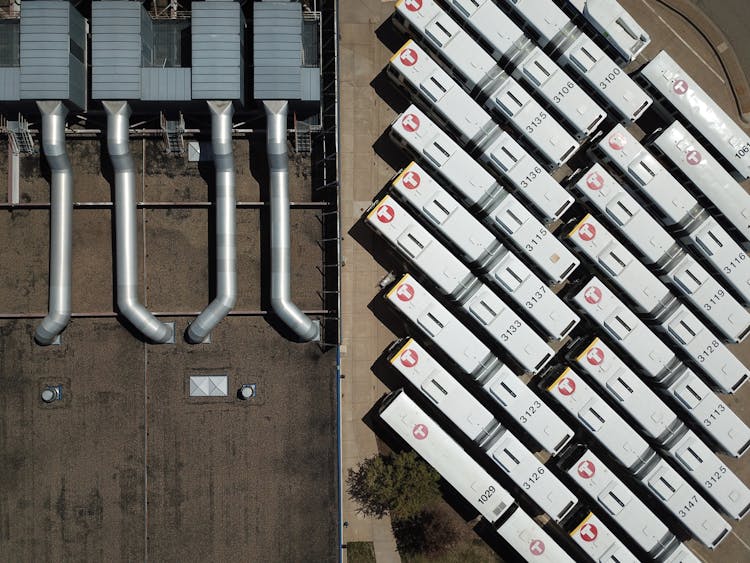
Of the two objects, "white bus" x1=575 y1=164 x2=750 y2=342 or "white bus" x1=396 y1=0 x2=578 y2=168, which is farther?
"white bus" x1=575 y1=164 x2=750 y2=342

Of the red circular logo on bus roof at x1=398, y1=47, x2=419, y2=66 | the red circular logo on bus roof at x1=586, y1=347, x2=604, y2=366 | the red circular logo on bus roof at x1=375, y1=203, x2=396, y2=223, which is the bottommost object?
the red circular logo on bus roof at x1=586, y1=347, x2=604, y2=366

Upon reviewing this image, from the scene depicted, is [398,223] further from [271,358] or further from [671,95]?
[671,95]

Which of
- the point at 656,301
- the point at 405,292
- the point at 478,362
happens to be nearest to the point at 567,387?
the point at 478,362

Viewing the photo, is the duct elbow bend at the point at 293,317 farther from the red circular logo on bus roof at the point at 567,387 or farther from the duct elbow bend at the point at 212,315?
the red circular logo on bus roof at the point at 567,387

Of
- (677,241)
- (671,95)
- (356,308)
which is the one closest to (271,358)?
(356,308)

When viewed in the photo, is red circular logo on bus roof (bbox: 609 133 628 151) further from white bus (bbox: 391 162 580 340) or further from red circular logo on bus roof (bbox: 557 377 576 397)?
red circular logo on bus roof (bbox: 557 377 576 397)

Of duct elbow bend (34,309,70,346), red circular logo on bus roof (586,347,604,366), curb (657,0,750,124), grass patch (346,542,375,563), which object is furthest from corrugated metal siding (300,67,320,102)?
grass patch (346,542,375,563)

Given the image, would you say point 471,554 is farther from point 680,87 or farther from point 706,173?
point 680,87
